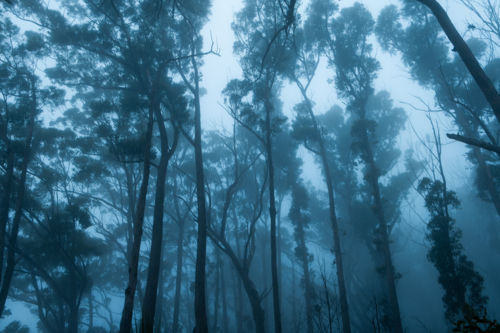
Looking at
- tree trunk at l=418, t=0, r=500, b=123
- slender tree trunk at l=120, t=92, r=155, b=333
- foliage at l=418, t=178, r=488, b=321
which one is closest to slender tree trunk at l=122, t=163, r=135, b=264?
slender tree trunk at l=120, t=92, r=155, b=333

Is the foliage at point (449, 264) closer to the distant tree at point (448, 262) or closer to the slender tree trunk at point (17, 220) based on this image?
the distant tree at point (448, 262)

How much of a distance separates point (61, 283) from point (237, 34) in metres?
17.5

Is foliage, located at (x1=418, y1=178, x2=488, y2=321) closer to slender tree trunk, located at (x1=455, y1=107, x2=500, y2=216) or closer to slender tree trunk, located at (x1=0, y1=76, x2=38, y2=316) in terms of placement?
slender tree trunk, located at (x1=455, y1=107, x2=500, y2=216)

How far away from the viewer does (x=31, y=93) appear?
13312 mm

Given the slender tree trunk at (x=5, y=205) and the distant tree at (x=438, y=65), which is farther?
the distant tree at (x=438, y=65)

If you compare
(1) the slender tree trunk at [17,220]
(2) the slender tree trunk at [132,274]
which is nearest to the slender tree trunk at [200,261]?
(2) the slender tree trunk at [132,274]

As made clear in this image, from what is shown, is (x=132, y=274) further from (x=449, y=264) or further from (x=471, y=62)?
(x=449, y=264)

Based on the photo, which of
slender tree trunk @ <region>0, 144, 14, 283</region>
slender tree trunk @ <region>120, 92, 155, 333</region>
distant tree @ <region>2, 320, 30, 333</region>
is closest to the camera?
slender tree trunk @ <region>120, 92, 155, 333</region>

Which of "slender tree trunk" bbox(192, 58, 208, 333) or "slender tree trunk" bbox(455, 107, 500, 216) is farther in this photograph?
"slender tree trunk" bbox(455, 107, 500, 216)

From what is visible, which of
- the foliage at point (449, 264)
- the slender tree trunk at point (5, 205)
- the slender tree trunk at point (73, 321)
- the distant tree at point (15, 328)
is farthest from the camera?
the distant tree at point (15, 328)

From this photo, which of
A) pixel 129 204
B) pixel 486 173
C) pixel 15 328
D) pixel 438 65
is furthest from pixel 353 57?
pixel 15 328

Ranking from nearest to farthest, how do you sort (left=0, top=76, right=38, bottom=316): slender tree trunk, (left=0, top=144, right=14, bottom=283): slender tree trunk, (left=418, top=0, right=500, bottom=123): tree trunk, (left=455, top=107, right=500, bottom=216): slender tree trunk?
(left=418, top=0, right=500, bottom=123): tree trunk < (left=0, top=76, right=38, bottom=316): slender tree trunk < (left=0, top=144, right=14, bottom=283): slender tree trunk < (left=455, top=107, right=500, bottom=216): slender tree trunk

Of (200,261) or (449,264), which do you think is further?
(449,264)

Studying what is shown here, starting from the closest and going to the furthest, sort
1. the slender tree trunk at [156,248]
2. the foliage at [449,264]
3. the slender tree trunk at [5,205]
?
the slender tree trunk at [156,248] < the slender tree trunk at [5,205] < the foliage at [449,264]
